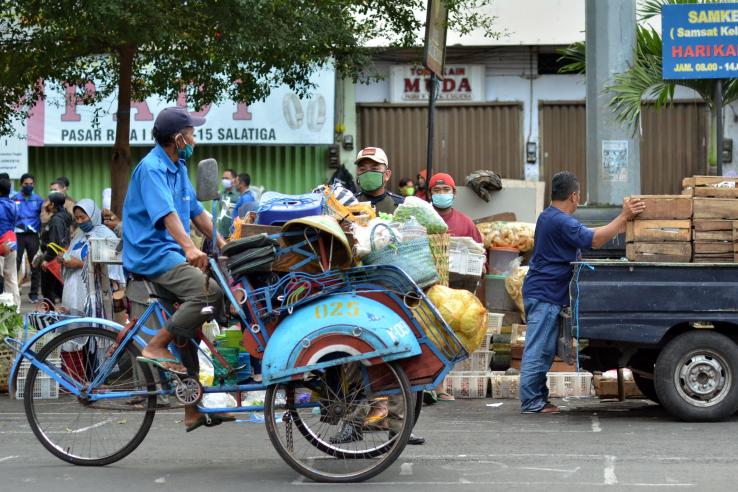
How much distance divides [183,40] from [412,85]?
780cm

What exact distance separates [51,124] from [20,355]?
13.9 meters

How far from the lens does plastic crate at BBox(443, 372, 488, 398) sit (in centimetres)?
1034

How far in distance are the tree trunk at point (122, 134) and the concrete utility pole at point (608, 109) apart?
4.85m

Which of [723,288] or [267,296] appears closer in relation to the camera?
[267,296]

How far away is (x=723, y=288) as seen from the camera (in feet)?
27.8

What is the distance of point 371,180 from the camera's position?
9.31 m

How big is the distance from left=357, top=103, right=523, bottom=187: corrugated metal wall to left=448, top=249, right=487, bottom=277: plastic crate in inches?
358

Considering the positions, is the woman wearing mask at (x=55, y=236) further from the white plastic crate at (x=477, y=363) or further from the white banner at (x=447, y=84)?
the white plastic crate at (x=477, y=363)

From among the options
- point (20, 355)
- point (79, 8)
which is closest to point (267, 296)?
point (20, 355)

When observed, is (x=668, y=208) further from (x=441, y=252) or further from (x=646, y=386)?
(x=441, y=252)

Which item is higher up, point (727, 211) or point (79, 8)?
point (79, 8)

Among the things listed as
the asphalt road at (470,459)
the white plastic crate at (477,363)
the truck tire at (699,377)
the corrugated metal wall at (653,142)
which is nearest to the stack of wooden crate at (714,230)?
the truck tire at (699,377)

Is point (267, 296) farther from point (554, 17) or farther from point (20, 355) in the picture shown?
point (554, 17)

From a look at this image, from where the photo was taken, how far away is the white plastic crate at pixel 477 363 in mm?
10711
